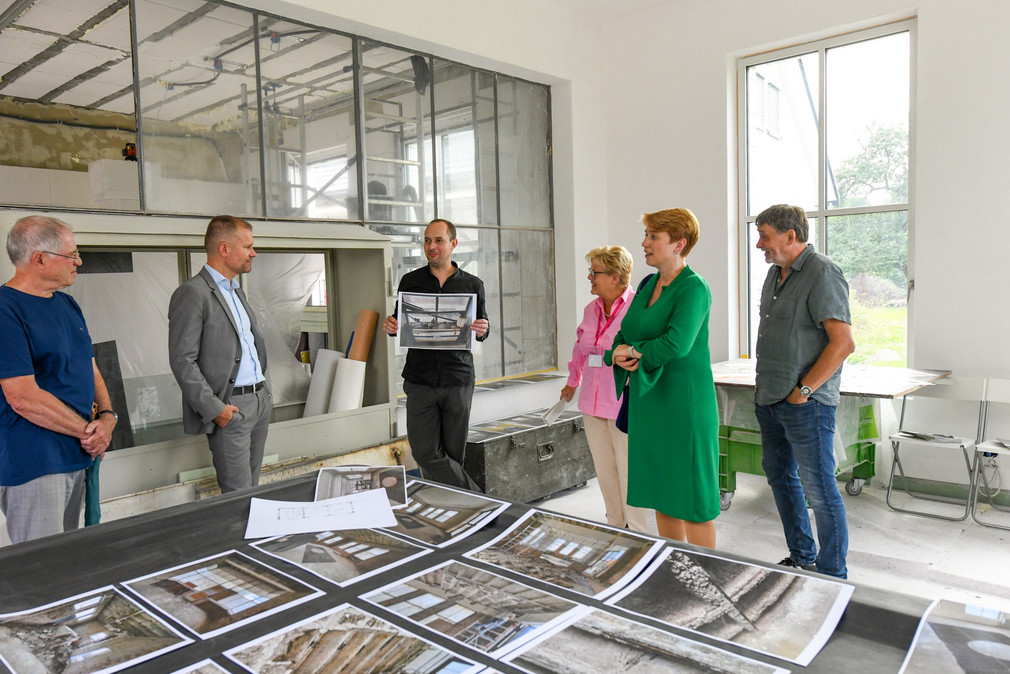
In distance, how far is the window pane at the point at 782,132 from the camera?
6340 mm

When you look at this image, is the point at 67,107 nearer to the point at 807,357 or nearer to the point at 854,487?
the point at 807,357

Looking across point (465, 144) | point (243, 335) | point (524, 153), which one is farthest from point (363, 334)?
point (524, 153)

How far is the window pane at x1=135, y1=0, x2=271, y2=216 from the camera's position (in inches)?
170

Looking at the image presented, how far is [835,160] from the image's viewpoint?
20.3ft

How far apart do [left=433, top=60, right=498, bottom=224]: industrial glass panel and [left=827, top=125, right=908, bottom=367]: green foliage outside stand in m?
3.12

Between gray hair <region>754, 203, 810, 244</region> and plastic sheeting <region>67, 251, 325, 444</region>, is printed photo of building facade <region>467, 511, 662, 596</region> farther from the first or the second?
plastic sheeting <region>67, 251, 325, 444</region>

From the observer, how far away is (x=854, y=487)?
17.9ft

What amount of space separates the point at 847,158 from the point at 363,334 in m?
4.43

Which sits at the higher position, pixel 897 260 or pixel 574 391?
pixel 897 260

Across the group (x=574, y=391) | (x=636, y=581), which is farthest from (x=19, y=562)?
(x=574, y=391)

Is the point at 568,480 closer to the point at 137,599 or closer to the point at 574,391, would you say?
the point at 574,391

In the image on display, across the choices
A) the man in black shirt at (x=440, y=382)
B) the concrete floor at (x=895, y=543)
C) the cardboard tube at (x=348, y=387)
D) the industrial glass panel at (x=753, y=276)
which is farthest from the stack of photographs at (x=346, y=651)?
the industrial glass panel at (x=753, y=276)

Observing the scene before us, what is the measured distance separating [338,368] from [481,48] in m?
3.19

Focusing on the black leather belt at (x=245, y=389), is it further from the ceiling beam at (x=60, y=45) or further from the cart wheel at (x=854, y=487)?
the cart wheel at (x=854, y=487)
